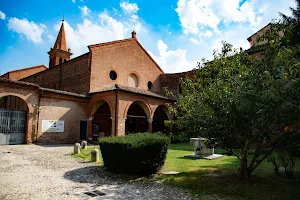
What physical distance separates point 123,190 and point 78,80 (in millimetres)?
18772

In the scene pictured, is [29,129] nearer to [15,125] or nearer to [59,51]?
[15,125]

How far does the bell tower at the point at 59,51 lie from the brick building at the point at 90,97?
524 cm

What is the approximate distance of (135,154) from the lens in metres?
7.75

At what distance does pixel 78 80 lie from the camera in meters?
23.2

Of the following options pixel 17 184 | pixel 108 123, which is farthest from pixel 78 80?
pixel 17 184

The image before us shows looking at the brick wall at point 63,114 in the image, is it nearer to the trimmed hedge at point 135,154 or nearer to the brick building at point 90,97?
the brick building at point 90,97

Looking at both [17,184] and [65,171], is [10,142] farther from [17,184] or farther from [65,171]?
[17,184]

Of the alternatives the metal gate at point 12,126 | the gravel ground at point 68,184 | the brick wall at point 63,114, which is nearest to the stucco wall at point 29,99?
the brick wall at point 63,114

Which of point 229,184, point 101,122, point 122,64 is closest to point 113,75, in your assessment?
point 122,64

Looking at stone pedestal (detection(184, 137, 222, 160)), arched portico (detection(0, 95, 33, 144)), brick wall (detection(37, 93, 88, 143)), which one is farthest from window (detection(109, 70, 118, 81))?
stone pedestal (detection(184, 137, 222, 160))

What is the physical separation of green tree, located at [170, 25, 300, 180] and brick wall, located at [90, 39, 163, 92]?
16.0 metres

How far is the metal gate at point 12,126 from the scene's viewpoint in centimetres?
1641

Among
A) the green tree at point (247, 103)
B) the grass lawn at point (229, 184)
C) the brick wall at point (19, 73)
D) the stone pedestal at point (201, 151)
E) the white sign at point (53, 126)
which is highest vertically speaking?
the brick wall at point (19, 73)

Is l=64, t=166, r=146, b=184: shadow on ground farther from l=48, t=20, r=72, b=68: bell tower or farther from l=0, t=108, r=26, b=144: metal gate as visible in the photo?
l=48, t=20, r=72, b=68: bell tower
